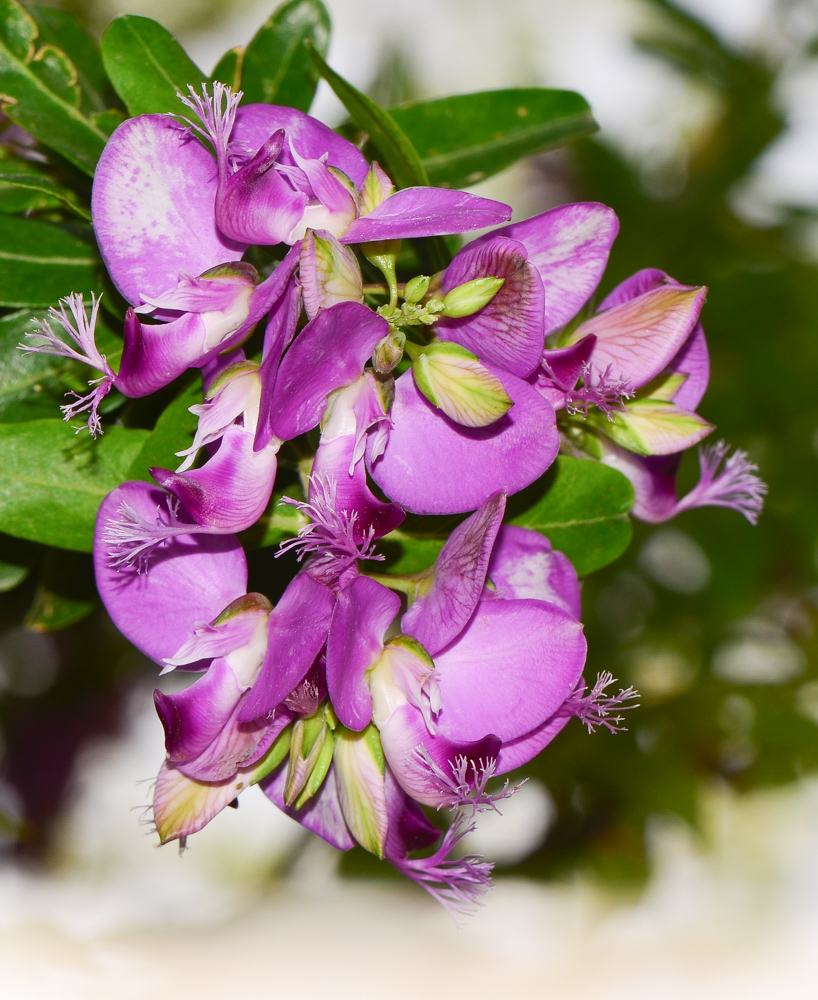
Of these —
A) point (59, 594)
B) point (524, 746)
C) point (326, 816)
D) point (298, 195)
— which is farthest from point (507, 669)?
point (59, 594)

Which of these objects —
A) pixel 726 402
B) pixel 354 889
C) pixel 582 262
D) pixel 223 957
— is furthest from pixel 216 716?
pixel 223 957

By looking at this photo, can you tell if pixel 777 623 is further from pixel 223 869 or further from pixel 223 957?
pixel 223 957

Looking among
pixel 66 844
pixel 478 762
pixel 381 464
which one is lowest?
pixel 66 844

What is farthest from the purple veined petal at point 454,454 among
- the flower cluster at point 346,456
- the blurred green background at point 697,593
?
the blurred green background at point 697,593

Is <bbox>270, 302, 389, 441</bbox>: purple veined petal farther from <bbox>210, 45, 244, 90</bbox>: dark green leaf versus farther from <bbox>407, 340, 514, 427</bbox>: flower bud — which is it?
<bbox>210, 45, 244, 90</bbox>: dark green leaf

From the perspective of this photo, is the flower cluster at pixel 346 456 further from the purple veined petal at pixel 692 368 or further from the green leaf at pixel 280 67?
the green leaf at pixel 280 67

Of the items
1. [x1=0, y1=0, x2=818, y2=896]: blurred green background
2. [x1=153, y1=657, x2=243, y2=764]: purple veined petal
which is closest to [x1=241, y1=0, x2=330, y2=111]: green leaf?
[x1=153, y1=657, x2=243, y2=764]: purple veined petal
